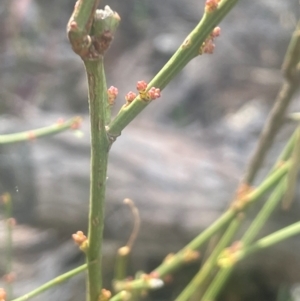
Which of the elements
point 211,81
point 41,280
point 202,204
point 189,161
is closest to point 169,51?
point 211,81

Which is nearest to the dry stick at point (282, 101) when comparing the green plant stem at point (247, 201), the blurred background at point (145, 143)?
the green plant stem at point (247, 201)

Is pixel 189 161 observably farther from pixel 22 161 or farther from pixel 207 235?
pixel 207 235

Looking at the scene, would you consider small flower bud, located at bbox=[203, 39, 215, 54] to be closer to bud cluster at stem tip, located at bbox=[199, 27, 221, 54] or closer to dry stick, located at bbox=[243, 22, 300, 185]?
bud cluster at stem tip, located at bbox=[199, 27, 221, 54]

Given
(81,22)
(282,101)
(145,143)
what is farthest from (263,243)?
(145,143)

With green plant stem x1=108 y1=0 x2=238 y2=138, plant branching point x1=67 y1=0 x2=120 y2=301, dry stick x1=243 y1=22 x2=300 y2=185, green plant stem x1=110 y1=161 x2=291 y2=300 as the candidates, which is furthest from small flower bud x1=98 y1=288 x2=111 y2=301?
dry stick x1=243 y1=22 x2=300 y2=185

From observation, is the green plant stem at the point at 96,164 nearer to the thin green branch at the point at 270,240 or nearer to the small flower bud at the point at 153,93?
the small flower bud at the point at 153,93

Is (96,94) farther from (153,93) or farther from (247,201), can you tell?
(247,201)
